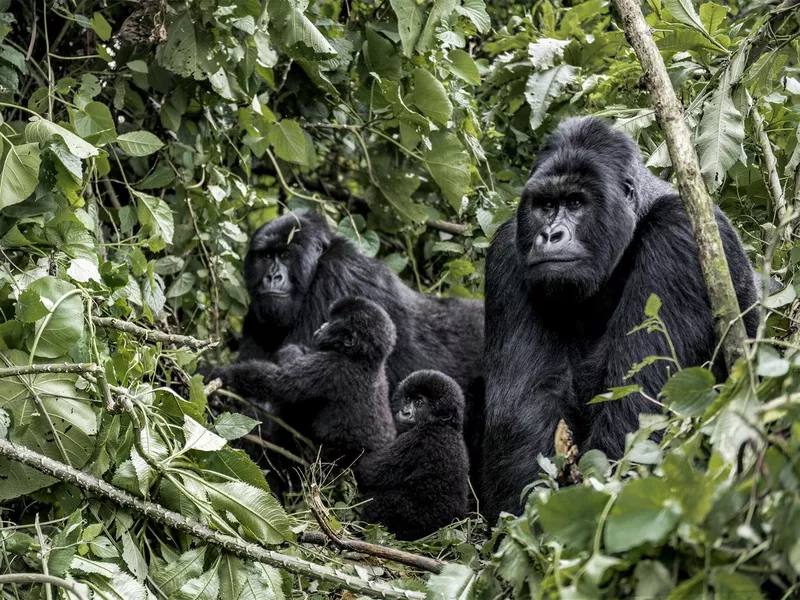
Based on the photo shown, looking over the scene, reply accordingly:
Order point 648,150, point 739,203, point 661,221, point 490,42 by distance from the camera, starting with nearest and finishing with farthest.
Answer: point 661,221
point 739,203
point 648,150
point 490,42

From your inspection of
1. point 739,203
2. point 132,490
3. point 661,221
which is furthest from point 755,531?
point 739,203

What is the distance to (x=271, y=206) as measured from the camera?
682 centimetres

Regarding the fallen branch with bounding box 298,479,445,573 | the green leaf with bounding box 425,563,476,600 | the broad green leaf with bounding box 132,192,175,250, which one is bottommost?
the fallen branch with bounding box 298,479,445,573

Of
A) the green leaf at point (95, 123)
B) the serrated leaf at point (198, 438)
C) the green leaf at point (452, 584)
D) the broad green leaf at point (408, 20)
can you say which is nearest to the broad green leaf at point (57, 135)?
the green leaf at point (95, 123)

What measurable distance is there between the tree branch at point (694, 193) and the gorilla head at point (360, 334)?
2.56 m

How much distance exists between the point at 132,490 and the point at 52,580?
0.65 meters

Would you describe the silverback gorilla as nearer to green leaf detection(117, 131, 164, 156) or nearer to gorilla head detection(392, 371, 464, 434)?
gorilla head detection(392, 371, 464, 434)


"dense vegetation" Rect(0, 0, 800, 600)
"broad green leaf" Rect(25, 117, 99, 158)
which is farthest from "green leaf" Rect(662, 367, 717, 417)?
"broad green leaf" Rect(25, 117, 99, 158)

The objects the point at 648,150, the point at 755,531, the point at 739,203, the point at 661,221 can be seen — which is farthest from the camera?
the point at 648,150

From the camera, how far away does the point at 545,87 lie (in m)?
5.47

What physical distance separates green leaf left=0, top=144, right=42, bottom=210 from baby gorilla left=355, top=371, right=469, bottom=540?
2.10 metres

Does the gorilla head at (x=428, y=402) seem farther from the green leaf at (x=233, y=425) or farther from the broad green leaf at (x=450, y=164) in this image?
the green leaf at (x=233, y=425)

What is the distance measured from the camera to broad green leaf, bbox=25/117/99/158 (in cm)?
399

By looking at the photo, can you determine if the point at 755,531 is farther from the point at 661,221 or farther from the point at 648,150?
the point at 648,150
